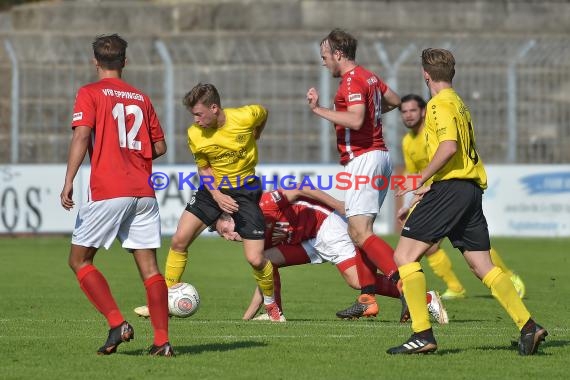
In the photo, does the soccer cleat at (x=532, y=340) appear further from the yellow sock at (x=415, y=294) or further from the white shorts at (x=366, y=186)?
the white shorts at (x=366, y=186)

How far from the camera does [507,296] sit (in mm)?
8164

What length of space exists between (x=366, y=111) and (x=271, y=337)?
2436mm

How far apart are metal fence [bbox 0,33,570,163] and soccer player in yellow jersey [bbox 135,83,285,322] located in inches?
519

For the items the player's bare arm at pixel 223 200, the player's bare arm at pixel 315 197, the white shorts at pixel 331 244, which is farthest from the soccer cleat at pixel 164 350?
the player's bare arm at pixel 315 197

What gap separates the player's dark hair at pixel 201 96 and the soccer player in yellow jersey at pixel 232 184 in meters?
0.19

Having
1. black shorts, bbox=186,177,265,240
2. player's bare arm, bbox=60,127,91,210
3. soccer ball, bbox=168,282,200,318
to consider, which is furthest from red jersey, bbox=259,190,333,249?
player's bare arm, bbox=60,127,91,210

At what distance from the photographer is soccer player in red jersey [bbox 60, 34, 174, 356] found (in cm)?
785

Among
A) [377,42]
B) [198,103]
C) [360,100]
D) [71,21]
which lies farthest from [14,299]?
[71,21]

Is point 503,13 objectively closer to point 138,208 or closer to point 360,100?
point 360,100

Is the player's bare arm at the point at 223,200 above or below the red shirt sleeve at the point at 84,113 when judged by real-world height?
below

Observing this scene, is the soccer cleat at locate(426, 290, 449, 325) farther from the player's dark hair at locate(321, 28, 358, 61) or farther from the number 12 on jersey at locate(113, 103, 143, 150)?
the number 12 on jersey at locate(113, 103, 143, 150)

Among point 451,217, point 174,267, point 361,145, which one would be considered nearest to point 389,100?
point 361,145

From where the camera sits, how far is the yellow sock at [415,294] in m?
8.04

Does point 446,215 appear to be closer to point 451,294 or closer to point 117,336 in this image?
point 117,336
